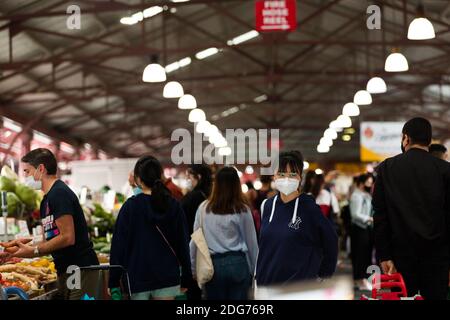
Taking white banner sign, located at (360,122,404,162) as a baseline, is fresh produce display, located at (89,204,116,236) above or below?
below

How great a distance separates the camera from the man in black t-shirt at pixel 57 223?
482 centimetres

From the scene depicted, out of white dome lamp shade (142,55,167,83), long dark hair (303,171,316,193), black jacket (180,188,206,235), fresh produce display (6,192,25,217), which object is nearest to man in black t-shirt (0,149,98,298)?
black jacket (180,188,206,235)

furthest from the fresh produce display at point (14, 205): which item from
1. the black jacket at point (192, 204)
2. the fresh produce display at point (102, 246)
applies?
the black jacket at point (192, 204)

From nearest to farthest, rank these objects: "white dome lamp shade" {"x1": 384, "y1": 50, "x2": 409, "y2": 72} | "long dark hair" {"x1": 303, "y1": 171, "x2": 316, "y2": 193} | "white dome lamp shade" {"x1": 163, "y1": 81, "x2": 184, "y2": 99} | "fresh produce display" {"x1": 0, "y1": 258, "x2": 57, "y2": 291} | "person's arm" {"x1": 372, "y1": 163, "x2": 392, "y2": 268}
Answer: "person's arm" {"x1": 372, "y1": 163, "x2": 392, "y2": 268}, "fresh produce display" {"x1": 0, "y1": 258, "x2": 57, "y2": 291}, "long dark hair" {"x1": 303, "y1": 171, "x2": 316, "y2": 193}, "white dome lamp shade" {"x1": 384, "y1": 50, "x2": 409, "y2": 72}, "white dome lamp shade" {"x1": 163, "y1": 81, "x2": 184, "y2": 99}

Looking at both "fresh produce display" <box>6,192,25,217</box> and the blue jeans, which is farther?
"fresh produce display" <box>6,192,25,217</box>

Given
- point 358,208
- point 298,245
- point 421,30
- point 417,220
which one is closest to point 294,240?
point 298,245

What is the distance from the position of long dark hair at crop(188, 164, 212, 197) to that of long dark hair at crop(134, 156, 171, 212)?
1984 mm

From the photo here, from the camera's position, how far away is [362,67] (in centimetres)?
2530

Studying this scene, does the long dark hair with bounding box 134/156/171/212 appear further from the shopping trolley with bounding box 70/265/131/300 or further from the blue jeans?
the blue jeans

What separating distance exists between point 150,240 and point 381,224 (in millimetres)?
1418

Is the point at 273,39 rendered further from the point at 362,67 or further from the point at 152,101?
the point at 152,101

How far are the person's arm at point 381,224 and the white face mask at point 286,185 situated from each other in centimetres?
48

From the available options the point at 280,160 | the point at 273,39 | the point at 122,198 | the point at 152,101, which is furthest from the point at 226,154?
the point at 280,160

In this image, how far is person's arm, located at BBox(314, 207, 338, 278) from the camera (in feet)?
15.4
